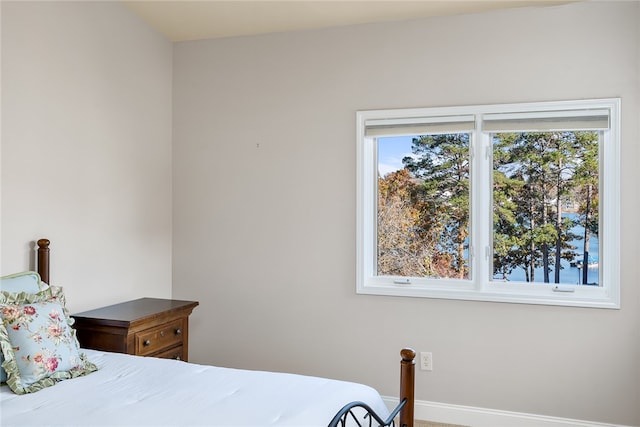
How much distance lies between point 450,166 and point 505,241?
1.96ft

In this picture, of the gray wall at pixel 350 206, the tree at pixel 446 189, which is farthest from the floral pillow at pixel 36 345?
the tree at pixel 446 189

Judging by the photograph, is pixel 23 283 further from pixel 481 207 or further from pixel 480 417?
pixel 480 417

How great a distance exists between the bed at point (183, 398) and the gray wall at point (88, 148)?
2.06 ft

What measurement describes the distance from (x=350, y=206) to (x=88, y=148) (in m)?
1.68

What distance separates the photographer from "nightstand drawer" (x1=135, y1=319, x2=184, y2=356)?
3.04 metres

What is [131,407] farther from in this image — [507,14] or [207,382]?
[507,14]

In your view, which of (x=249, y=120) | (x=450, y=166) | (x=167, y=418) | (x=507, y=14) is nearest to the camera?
(x=167, y=418)

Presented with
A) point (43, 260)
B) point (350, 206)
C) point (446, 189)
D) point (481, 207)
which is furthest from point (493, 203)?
point (43, 260)

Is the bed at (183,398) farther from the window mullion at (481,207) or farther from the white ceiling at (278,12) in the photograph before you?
the white ceiling at (278,12)

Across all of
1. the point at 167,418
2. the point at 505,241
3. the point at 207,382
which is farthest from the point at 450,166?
the point at 167,418

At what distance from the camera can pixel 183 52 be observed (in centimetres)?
406

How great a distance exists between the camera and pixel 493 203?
3449 millimetres

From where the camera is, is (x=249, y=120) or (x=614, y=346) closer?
(x=614, y=346)

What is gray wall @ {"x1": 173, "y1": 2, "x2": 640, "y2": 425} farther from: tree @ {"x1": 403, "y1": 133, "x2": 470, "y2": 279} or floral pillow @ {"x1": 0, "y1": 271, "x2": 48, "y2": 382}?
floral pillow @ {"x1": 0, "y1": 271, "x2": 48, "y2": 382}
